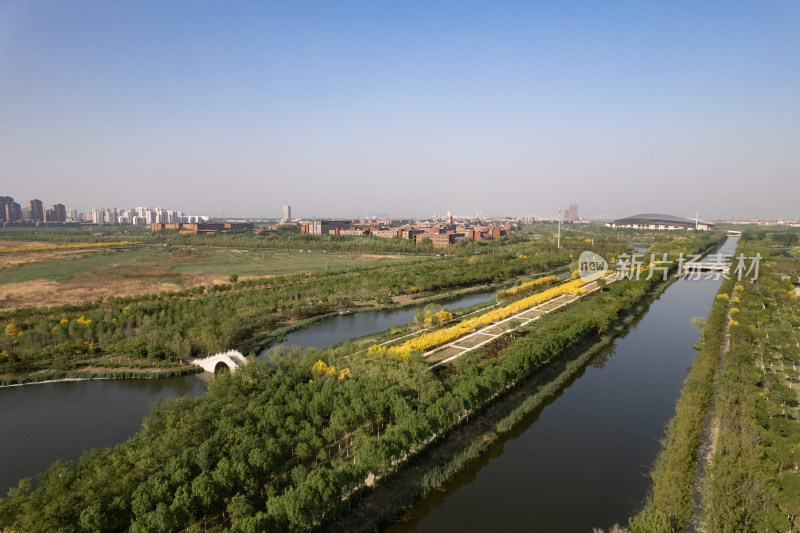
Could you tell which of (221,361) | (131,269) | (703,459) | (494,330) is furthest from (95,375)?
(131,269)

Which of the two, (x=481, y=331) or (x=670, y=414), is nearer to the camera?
(x=670, y=414)

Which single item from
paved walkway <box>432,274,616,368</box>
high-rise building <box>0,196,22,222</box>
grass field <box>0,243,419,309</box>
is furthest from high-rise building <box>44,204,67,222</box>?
paved walkway <box>432,274,616,368</box>

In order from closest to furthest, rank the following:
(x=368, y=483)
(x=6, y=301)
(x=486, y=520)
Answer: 1. (x=486, y=520)
2. (x=368, y=483)
3. (x=6, y=301)

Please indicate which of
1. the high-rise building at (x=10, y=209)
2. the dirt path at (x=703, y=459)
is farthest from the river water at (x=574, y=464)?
the high-rise building at (x=10, y=209)

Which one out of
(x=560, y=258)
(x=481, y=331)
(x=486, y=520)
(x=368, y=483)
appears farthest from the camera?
(x=560, y=258)

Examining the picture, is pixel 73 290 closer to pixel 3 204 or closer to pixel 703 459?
pixel 703 459

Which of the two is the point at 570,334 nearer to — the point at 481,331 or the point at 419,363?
the point at 481,331

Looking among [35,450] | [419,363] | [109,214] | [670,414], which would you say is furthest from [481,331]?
[109,214]

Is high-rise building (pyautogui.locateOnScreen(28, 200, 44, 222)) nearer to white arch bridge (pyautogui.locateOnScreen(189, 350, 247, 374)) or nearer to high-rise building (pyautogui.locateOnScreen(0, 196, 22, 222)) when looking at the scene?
high-rise building (pyautogui.locateOnScreen(0, 196, 22, 222))
